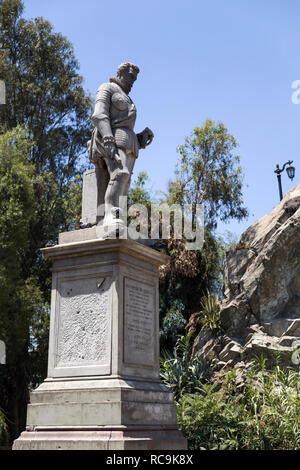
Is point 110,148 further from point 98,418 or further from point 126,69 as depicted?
point 98,418

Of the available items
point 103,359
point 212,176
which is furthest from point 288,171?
point 103,359

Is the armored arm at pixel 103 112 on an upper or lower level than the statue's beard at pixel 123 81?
lower

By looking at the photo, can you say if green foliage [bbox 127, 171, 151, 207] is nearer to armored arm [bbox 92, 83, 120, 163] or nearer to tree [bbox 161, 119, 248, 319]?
tree [bbox 161, 119, 248, 319]

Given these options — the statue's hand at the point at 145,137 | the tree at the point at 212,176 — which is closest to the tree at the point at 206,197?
the tree at the point at 212,176

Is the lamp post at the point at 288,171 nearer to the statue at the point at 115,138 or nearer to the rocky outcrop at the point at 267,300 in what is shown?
the rocky outcrop at the point at 267,300

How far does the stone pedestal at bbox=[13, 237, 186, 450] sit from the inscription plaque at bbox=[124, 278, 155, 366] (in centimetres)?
1

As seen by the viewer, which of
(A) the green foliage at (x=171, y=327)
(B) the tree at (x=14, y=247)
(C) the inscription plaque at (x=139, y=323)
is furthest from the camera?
(A) the green foliage at (x=171, y=327)

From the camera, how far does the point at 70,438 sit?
6.25m

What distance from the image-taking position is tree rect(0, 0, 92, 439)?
19953 millimetres

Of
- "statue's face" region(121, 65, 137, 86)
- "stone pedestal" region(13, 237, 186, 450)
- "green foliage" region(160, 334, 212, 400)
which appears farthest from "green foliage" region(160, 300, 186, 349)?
"statue's face" region(121, 65, 137, 86)

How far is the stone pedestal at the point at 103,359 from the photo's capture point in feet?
20.5

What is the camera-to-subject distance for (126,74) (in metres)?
8.23

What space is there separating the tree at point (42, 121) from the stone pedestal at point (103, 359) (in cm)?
1234

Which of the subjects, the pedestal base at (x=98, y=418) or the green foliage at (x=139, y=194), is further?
the green foliage at (x=139, y=194)
